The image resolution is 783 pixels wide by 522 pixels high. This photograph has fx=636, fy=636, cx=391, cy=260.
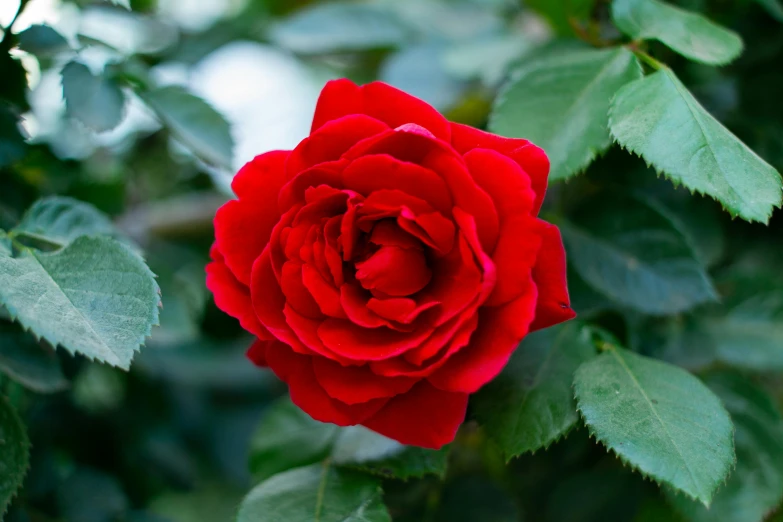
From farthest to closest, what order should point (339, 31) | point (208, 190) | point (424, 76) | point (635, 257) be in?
point (208, 190)
point (339, 31)
point (424, 76)
point (635, 257)

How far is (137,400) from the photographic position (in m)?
0.93

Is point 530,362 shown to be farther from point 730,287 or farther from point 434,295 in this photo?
point 730,287

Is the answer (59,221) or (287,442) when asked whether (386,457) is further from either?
(59,221)

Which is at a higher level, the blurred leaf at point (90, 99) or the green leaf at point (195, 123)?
the blurred leaf at point (90, 99)

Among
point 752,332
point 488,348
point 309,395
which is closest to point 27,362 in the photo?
point 309,395

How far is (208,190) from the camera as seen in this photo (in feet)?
3.77

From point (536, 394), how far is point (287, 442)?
0.85 feet

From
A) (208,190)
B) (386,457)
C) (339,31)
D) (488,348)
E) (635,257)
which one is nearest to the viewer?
(488,348)

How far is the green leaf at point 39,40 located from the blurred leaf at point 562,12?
51cm

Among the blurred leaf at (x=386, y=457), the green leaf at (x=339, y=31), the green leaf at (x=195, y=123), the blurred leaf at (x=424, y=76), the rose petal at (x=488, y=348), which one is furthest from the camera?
the green leaf at (x=339, y=31)

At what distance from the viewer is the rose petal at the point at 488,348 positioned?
0.39m

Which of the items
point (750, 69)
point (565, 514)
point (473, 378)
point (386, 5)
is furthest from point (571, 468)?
point (386, 5)

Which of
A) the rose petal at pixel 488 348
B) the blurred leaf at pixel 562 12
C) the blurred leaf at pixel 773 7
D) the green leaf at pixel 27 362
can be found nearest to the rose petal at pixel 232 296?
the rose petal at pixel 488 348

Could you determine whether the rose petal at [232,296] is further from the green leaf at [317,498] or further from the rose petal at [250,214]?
the green leaf at [317,498]
